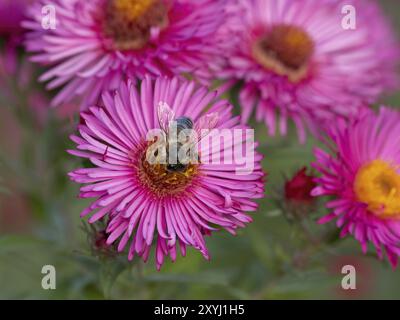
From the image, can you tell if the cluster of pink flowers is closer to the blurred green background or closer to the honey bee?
the honey bee

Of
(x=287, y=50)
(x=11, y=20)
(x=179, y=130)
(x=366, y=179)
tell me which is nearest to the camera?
(x=179, y=130)

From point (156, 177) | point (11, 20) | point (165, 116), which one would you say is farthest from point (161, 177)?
point (11, 20)

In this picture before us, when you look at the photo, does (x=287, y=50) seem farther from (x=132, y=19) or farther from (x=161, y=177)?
(x=161, y=177)

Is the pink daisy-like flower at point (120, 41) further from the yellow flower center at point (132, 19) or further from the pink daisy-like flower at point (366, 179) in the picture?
the pink daisy-like flower at point (366, 179)

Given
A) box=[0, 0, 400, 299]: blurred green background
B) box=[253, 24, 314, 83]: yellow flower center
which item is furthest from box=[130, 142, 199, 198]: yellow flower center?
box=[253, 24, 314, 83]: yellow flower center

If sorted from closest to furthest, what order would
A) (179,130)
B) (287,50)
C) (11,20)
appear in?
(179,130) → (287,50) → (11,20)

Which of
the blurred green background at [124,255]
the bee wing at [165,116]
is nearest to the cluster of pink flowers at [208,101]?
the bee wing at [165,116]

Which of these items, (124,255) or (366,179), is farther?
(366,179)
